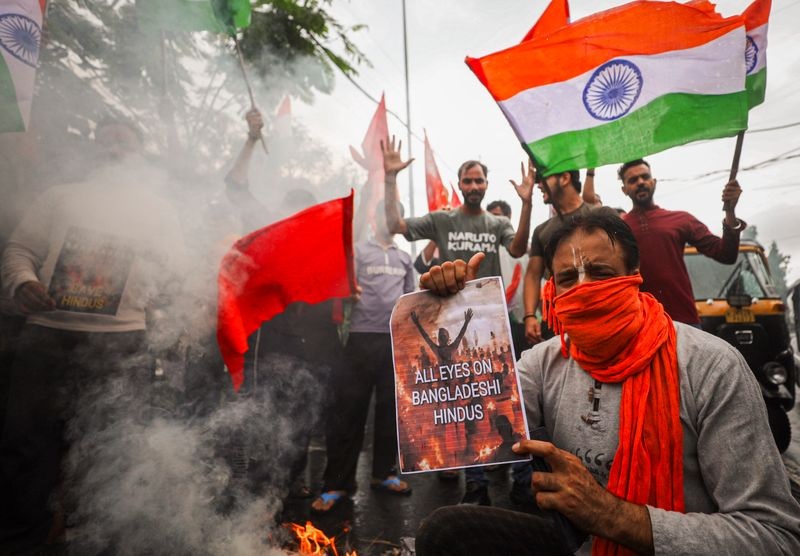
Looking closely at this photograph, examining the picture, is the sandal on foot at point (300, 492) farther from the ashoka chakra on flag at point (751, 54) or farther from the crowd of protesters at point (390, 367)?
the ashoka chakra on flag at point (751, 54)

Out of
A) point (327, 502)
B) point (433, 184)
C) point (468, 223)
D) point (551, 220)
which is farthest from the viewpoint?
point (433, 184)

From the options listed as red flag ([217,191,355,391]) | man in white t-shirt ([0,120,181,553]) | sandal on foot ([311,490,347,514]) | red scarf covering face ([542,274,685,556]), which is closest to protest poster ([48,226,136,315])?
man in white t-shirt ([0,120,181,553])

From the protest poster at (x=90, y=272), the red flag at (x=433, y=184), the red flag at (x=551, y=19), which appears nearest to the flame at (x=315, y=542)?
the protest poster at (x=90, y=272)

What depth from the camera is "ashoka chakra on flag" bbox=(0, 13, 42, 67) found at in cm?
258

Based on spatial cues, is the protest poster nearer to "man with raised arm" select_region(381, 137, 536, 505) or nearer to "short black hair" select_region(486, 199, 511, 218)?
"man with raised arm" select_region(381, 137, 536, 505)

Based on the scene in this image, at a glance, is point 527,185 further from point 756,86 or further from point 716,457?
point 716,457

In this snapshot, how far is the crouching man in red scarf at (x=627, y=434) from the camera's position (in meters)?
1.03

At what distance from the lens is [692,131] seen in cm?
284

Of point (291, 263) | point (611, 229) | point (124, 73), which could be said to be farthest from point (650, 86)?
point (124, 73)

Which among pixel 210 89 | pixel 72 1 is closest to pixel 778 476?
pixel 72 1

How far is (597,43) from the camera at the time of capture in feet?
9.96

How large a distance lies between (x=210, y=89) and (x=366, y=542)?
9.53 metres

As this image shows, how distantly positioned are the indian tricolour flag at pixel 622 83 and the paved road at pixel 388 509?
8.84 feet

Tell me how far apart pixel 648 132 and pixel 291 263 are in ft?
8.83
